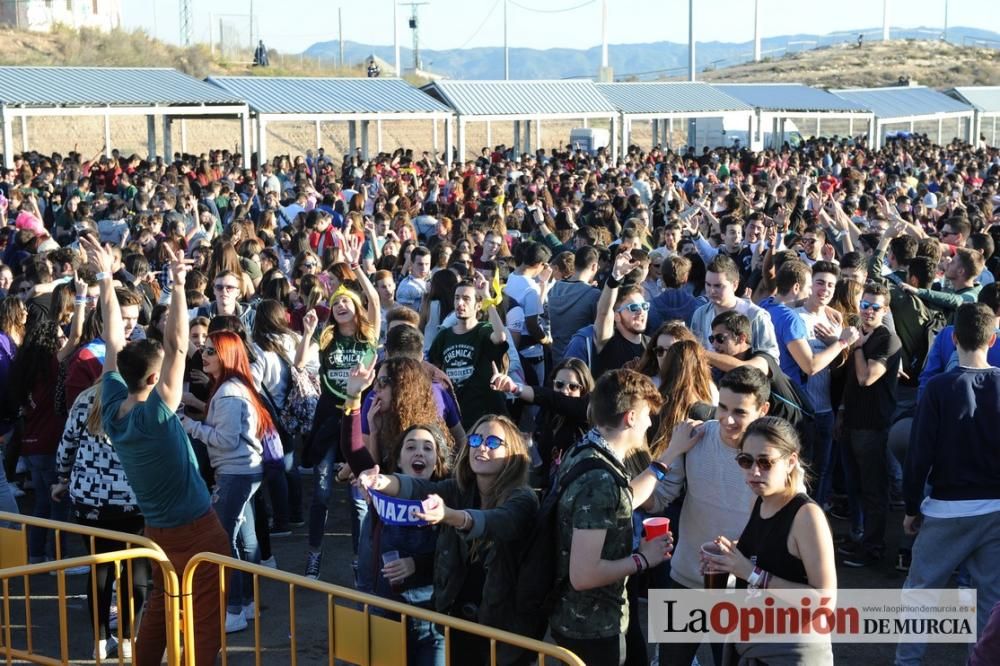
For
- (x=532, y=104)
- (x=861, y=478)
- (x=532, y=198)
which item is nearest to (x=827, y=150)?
(x=532, y=104)

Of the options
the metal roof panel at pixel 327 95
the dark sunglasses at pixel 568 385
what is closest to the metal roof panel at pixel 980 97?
the metal roof panel at pixel 327 95

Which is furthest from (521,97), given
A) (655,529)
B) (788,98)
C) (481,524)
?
(655,529)

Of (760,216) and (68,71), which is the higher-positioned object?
(68,71)

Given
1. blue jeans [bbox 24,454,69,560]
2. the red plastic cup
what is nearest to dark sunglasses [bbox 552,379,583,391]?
the red plastic cup

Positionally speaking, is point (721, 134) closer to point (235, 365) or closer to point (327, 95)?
point (327, 95)

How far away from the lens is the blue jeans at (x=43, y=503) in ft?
25.2

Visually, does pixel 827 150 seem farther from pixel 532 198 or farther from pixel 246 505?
pixel 246 505

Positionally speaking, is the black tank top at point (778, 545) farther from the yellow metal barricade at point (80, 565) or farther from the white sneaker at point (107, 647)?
the white sneaker at point (107, 647)

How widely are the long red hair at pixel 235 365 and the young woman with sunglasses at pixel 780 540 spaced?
3088mm

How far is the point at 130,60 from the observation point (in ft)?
195

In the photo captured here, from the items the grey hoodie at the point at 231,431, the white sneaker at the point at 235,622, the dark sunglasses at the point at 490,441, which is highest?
the dark sunglasses at the point at 490,441

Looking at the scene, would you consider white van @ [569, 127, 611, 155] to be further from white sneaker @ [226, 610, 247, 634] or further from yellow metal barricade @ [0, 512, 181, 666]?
yellow metal barricade @ [0, 512, 181, 666]

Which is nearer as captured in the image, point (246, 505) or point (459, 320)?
point (246, 505)

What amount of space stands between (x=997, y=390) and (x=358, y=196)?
11.3 metres
